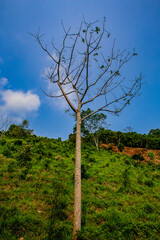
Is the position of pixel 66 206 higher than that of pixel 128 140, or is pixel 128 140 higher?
pixel 128 140

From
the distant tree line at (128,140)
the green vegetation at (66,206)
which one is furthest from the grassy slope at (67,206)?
the distant tree line at (128,140)

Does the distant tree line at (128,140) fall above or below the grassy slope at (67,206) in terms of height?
above

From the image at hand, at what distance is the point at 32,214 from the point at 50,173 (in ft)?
15.4

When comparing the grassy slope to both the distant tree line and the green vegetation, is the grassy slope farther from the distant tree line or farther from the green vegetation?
the distant tree line

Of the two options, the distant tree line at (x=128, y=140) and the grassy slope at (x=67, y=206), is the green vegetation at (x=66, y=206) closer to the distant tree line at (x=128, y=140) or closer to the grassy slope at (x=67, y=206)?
the grassy slope at (x=67, y=206)

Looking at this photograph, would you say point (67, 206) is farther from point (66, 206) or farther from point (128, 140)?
point (128, 140)

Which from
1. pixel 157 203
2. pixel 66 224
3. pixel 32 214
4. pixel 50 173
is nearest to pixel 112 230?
pixel 66 224

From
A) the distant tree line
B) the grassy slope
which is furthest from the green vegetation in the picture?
the distant tree line

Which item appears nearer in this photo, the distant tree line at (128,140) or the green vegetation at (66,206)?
the green vegetation at (66,206)

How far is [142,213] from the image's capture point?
235 inches

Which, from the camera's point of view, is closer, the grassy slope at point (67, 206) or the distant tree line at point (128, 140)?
the grassy slope at point (67, 206)

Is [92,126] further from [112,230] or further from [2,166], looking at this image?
[112,230]

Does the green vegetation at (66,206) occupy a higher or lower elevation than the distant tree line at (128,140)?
lower

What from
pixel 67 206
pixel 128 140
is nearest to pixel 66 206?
pixel 67 206
